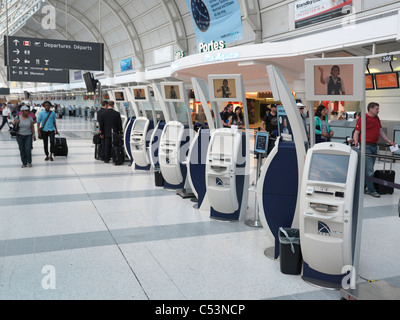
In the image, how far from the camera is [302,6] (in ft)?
51.0

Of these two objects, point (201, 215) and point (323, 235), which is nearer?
point (323, 235)

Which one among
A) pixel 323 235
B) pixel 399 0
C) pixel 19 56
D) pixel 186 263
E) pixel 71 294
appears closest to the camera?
pixel 71 294

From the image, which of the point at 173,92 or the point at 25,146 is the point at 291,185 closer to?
the point at 173,92

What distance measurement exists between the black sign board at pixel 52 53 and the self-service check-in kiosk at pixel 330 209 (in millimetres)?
11616

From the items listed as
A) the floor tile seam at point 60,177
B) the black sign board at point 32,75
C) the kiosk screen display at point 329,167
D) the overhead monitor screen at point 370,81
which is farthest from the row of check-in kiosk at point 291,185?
the black sign board at point 32,75

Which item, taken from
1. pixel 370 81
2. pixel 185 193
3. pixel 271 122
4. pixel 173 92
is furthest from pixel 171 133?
pixel 370 81

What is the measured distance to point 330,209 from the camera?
313 centimetres

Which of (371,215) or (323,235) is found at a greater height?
(323,235)

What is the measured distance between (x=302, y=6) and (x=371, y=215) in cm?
1219

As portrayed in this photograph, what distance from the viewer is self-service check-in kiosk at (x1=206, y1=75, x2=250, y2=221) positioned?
4.88m

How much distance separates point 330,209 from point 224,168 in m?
1.94

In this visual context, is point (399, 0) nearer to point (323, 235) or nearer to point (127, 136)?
point (127, 136)

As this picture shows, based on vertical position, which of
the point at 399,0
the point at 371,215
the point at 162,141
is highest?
the point at 399,0
